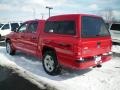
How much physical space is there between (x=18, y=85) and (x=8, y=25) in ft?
50.8

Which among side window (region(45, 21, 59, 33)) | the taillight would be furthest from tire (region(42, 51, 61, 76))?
the taillight

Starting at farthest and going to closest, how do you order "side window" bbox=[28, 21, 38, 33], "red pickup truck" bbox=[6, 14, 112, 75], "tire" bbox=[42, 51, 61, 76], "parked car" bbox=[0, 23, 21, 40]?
"parked car" bbox=[0, 23, 21, 40], "side window" bbox=[28, 21, 38, 33], "tire" bbox=[42, 51, 61, 76], "red pickup truck" bbox=[6, 14, 112, 75]

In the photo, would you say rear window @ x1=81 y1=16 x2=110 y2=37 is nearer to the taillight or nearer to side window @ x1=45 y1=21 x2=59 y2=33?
the taillight

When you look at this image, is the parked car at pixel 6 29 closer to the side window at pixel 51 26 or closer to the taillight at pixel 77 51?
the side window at pixel 51 26

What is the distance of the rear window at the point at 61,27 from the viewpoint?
668cm

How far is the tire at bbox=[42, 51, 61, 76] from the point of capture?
7371 millimetres

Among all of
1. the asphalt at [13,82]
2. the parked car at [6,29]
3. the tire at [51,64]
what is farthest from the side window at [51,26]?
the parked car at [6,29]

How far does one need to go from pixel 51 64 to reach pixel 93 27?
1955 millimetres

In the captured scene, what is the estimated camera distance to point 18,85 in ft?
21.5

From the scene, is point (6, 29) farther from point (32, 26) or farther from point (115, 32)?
point (32, 26)

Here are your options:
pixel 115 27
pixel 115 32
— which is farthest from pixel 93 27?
pixel 115 27

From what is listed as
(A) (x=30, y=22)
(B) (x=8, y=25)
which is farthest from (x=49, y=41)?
(B) (x=8, y=25)

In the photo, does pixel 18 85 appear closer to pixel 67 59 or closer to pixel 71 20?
pixel 67 59

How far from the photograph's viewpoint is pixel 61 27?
7.21 meters
